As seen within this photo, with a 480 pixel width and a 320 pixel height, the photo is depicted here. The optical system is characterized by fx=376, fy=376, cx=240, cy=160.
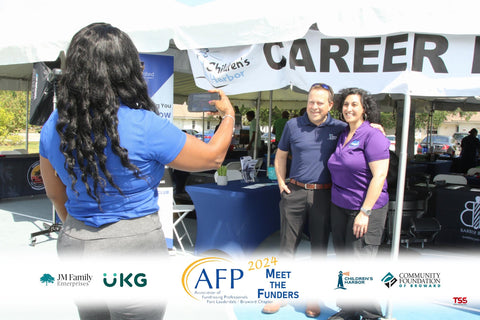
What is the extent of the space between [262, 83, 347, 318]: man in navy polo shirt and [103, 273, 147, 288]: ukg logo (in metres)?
1.92

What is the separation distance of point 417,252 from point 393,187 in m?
0.96

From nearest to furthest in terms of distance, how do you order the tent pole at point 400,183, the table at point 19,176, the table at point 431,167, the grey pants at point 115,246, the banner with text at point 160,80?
the grey pants at point 115,246 → the tent pole at point 400,183 → the banner with text at point 160,80 → the table at point 19,176 → the table at point 431,167

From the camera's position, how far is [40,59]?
15.5ft

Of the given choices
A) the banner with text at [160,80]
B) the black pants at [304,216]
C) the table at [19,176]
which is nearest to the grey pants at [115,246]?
the black pants at [304,216]

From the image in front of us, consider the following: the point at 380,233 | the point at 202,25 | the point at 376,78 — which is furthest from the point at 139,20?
the point at 380,233

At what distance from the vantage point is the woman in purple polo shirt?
2736 millimetres

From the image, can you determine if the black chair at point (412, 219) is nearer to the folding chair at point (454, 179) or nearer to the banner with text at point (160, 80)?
the folding chair at point (454, 179)

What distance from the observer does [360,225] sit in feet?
9.00

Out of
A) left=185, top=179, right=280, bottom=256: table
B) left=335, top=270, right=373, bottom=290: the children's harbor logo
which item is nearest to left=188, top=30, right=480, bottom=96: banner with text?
left=185, top=179, right=280, bottom=256: table

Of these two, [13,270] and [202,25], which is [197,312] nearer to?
[13,270]

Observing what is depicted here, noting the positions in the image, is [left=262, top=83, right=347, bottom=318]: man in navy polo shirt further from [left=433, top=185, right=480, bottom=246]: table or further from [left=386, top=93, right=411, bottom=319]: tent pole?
[left=433, top=185, right=480, bottom=246]: table

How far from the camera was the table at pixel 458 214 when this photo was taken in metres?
4.86

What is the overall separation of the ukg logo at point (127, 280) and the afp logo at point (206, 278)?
1.92 m

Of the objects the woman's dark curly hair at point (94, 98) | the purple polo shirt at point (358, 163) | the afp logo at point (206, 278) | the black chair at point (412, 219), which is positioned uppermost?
the woman's dark curly hair at point (94, 98)
